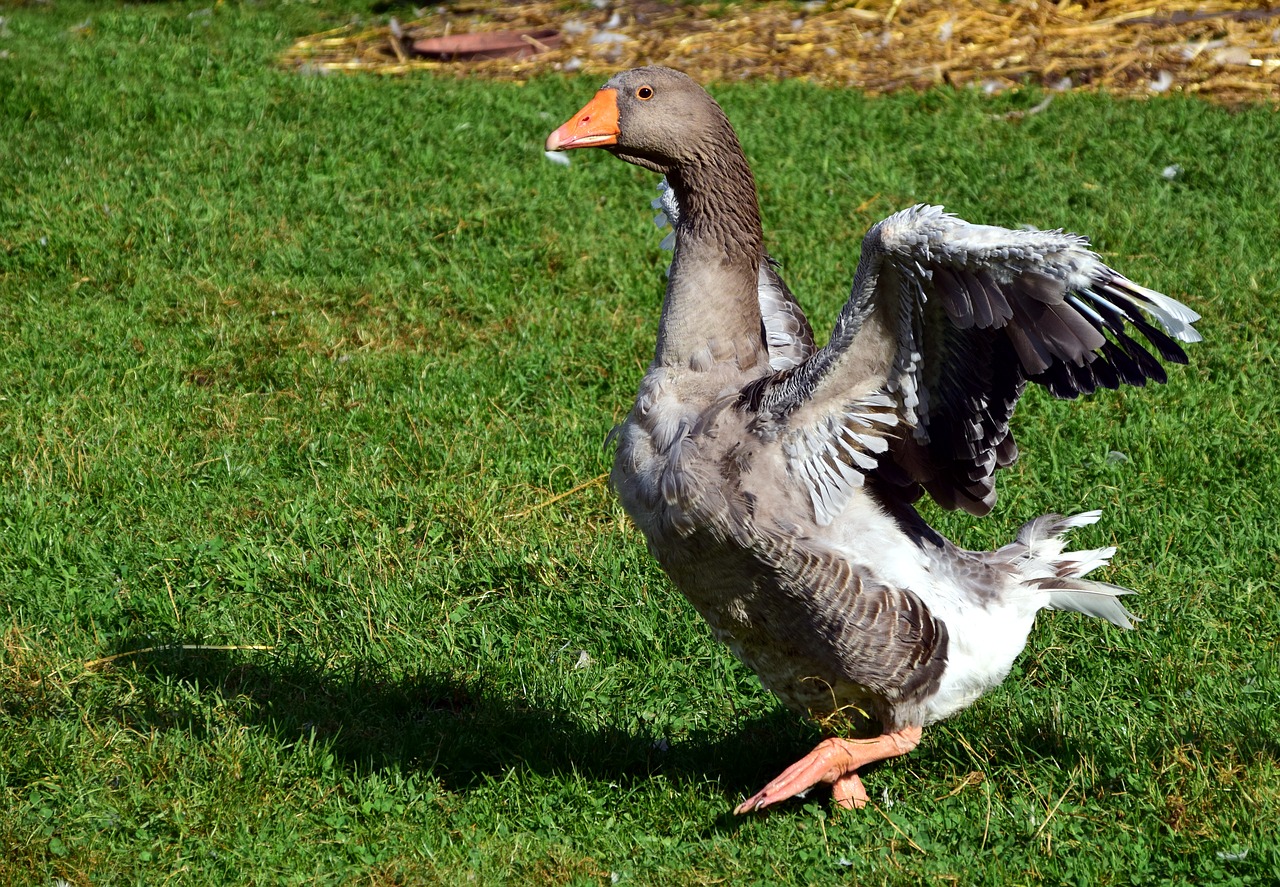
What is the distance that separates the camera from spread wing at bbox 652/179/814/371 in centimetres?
457

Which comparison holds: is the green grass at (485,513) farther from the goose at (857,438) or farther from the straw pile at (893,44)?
the straw pile at (893,44)

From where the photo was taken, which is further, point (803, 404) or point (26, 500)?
point (26, 500)

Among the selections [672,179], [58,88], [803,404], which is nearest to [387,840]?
[803,404]

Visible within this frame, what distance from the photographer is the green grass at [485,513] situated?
3732 mm

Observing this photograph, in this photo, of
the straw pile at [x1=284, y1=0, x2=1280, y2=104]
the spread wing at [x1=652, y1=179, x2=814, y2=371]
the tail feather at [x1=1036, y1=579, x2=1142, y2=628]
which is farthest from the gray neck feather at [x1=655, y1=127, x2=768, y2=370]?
the straw pile at [x1=284, y1=0, x2=1280, y2=104]

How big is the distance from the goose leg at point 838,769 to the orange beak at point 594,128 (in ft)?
6.34

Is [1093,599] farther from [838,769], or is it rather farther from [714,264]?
[714,264]

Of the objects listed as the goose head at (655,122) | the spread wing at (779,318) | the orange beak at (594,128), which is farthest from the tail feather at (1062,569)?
the orange beak at (594,128)

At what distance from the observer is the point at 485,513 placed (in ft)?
17.1

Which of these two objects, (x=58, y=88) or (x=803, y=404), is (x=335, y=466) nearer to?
(x=803, y=404)

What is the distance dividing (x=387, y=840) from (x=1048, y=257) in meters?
2.43

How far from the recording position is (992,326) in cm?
327

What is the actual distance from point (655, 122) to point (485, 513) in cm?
196

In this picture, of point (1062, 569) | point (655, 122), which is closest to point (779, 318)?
point (655, 122)
